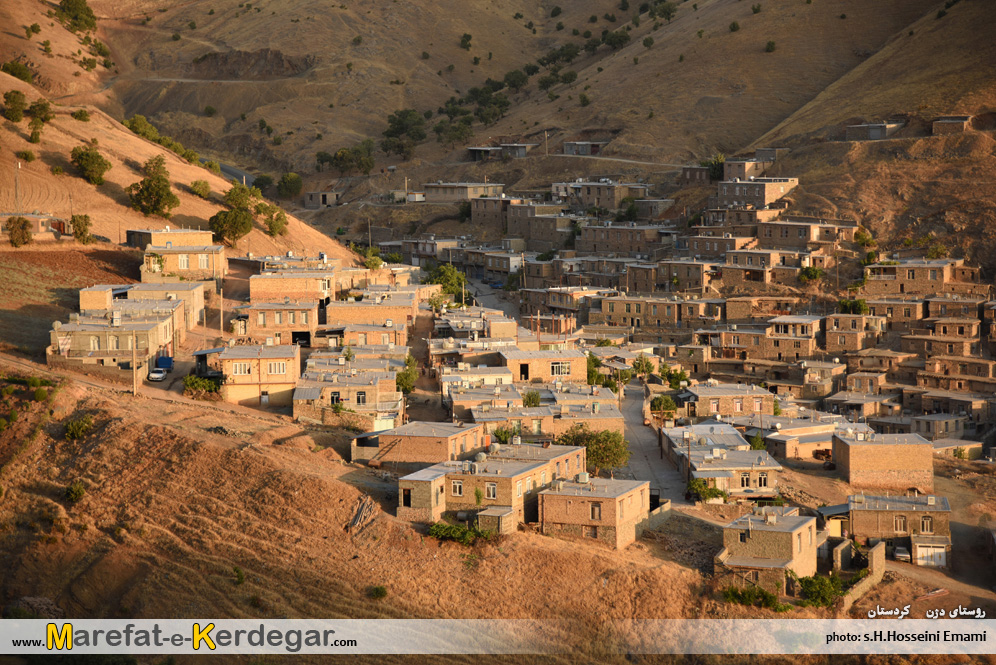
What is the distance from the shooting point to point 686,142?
300ft

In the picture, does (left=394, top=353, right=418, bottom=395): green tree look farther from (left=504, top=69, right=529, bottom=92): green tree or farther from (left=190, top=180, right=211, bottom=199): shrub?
(left=504, top=69, right=529, bottom=92): green tree

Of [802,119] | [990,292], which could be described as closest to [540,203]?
[802,119]

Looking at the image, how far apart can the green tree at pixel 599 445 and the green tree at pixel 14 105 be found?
38.7m

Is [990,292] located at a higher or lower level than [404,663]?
higher

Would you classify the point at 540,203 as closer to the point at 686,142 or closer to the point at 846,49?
the point at 686,142

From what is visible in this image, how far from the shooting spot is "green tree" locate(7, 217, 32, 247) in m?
56.7

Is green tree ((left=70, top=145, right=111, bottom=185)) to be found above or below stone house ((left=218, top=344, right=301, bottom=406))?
above

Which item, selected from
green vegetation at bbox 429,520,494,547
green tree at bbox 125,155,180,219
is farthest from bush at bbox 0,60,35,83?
green vegetation at bbox 429,520,494,547

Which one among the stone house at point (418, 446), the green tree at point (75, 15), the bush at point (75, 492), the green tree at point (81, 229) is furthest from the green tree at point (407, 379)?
the green tree at point (75, 15)

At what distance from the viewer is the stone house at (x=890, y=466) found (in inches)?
1624

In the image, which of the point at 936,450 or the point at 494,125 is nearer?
the point at 936,450

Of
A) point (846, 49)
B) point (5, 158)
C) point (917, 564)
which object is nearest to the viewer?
point (917, 564)

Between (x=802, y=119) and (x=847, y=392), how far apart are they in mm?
35355

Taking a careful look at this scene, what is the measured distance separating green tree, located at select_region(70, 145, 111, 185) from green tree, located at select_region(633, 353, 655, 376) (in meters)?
26.6
